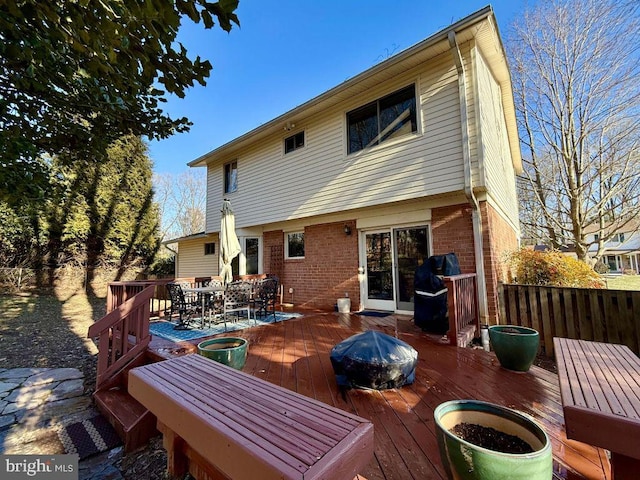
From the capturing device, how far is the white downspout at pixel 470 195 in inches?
197

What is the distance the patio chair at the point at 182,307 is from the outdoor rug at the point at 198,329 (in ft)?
0.70

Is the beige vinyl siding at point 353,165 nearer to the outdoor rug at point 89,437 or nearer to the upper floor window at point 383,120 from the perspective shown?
the upper floor window at point 383,120

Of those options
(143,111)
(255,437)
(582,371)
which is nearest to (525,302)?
(582,371)

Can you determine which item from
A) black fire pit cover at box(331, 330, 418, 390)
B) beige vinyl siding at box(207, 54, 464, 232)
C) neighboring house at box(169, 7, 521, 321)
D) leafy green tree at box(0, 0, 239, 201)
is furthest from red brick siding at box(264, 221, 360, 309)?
leafy green tree at box(0, 0, 239, 201)

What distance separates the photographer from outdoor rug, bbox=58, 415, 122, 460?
269 cm

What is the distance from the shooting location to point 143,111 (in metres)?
3.56

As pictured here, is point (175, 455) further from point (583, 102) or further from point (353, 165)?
point (583, 102)

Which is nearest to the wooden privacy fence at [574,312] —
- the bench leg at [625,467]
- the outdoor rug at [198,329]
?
the bench leg at [625,467]

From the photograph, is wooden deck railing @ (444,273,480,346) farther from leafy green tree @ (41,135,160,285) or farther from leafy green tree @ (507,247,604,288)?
leafy green tree @ (41,135,160,285)

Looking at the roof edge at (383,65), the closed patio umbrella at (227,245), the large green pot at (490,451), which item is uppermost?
the roof edge at (383,65)

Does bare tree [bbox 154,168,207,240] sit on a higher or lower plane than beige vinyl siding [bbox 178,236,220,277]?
higher

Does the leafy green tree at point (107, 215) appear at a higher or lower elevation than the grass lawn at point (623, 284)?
higher

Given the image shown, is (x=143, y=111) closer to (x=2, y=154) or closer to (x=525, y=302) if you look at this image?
(x=2, y=154)

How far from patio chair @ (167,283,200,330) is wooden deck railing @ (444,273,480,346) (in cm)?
477
